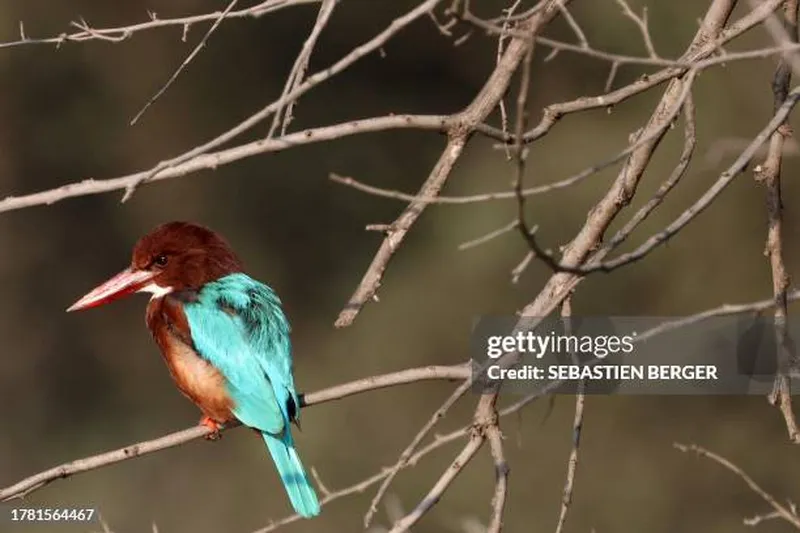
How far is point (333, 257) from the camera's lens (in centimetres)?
1288

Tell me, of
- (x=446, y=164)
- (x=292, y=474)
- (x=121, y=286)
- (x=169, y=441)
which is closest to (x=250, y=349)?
(x=292, y=474)

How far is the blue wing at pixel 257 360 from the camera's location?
413 cm

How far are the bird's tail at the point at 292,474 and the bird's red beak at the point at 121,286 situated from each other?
57cm

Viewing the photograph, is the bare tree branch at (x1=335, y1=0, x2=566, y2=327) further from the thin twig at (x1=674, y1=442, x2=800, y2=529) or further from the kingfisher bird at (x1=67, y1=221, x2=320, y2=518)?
the kingfisher bird at (x1=67, y1=221, x2=320, y2=518)

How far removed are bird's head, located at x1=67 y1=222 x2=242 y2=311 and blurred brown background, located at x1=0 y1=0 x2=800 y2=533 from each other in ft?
16.7

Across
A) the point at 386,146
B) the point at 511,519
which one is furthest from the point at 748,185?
the point at 386,146

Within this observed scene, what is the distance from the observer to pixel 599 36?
36.9 ft

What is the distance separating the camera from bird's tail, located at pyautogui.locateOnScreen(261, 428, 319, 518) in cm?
409

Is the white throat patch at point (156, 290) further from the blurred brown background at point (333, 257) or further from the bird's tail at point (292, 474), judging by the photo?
the blurred brown background at point (333, 257)

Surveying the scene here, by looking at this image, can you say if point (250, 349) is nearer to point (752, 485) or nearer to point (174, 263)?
point (174, 263)

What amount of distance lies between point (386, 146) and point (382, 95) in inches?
15.0

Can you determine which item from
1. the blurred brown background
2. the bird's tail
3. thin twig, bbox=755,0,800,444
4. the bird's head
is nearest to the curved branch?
thin twig, bbox=755,0,800,444

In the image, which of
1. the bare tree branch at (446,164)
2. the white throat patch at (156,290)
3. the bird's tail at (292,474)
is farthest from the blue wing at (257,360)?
the bare tree branch at (446,164)

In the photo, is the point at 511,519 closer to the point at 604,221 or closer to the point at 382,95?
the point at 382,95
